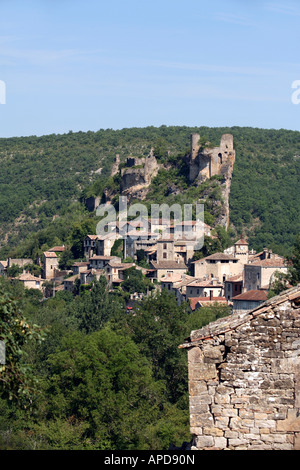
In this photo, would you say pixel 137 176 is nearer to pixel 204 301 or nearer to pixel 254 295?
pixel 204 301

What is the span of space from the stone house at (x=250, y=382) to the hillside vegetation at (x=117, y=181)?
7168 centimetres

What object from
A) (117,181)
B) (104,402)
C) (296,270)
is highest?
(117,181)

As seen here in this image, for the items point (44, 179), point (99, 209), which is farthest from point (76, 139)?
point (99, 209)

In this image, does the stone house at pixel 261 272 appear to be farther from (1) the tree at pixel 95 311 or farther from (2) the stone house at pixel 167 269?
(1) the tree at pixel 95 311

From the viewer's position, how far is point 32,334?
29.8 feet

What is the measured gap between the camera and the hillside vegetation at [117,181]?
301 ft

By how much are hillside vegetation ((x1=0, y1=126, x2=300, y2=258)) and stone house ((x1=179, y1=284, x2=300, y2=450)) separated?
71.7 meters

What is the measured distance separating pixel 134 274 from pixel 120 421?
152 ft

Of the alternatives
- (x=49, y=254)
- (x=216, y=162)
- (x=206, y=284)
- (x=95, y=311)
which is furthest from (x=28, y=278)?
(x=95, y=311)

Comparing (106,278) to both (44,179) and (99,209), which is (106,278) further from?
(44,179)

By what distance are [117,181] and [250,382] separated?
3493 inches

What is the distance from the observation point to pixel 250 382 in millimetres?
7430

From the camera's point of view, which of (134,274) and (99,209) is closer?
(134,274)

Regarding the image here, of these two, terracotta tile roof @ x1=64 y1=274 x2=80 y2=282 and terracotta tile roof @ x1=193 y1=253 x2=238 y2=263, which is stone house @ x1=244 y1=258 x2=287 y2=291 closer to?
terracotta tile roof @ x1=193 y1=253 x2=238 y2=263
